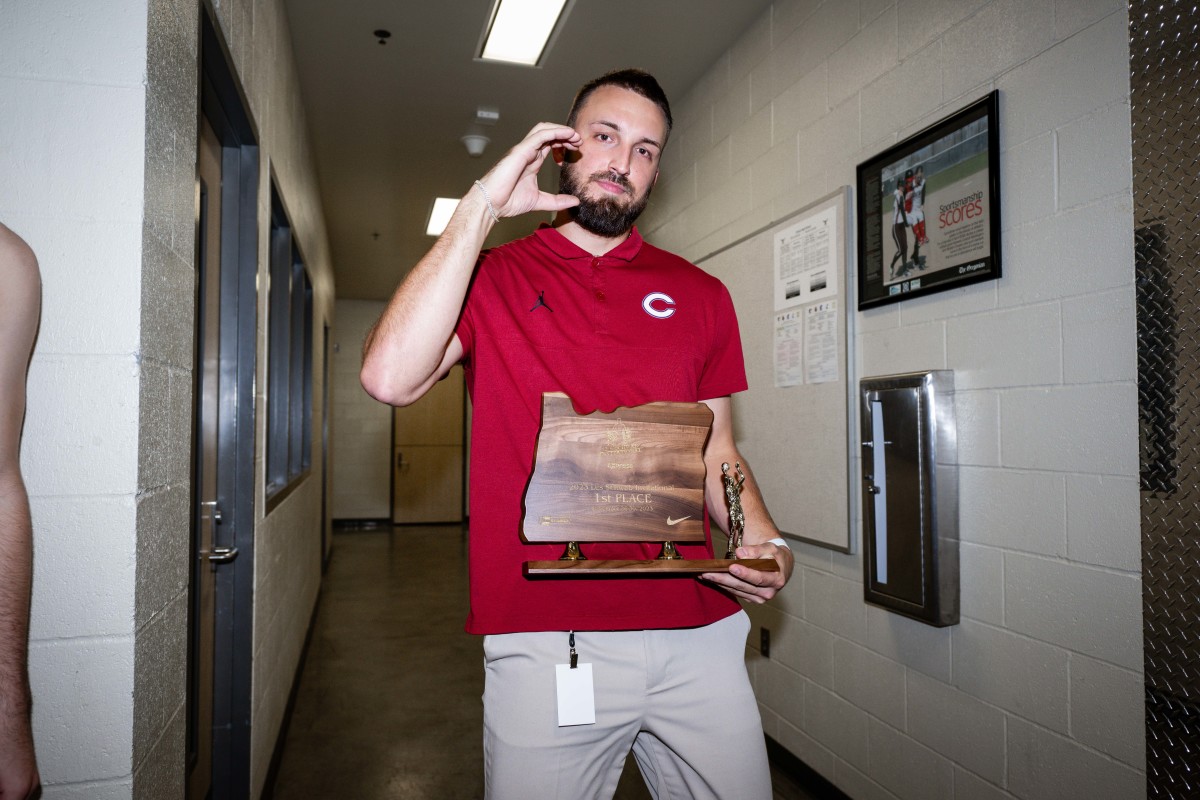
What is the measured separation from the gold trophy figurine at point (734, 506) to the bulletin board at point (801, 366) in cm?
136

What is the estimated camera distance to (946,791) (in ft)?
6.72

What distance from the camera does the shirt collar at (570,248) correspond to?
1330mm

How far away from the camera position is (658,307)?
130 cm

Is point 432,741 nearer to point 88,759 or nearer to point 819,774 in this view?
point 819,774

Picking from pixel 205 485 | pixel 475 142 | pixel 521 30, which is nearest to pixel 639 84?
pixel 205 485

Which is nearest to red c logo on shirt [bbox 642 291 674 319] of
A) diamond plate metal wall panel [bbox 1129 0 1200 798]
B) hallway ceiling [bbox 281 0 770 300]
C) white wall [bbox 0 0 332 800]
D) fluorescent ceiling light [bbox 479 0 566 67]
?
white wall [bbox 0 0 332 800]

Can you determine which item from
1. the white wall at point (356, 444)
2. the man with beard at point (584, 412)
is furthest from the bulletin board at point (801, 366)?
the white wall at point (356, 444)

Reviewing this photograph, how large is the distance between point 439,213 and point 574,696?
5.47m

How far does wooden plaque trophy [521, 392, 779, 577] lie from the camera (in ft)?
3.55

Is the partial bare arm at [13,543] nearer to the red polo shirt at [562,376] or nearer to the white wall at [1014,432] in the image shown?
the red polo shirt at [562,376]

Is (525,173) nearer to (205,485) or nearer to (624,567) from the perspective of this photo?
(624,567)

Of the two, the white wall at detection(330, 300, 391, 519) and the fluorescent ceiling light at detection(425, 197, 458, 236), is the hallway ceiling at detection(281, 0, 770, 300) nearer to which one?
the fluorescent ceiling light at detection(425, 197, 458, 236)

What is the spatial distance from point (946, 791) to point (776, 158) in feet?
7.27

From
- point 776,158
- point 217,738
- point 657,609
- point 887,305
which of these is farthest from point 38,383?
point 776,158
